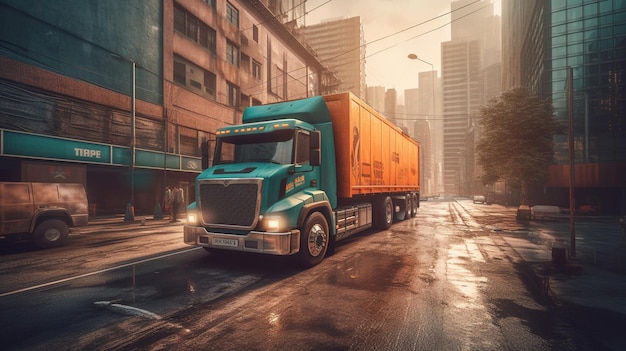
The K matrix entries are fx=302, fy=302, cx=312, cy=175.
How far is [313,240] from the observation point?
708cm

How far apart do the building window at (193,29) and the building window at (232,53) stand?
8.10 ft

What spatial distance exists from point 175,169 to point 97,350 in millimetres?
23729

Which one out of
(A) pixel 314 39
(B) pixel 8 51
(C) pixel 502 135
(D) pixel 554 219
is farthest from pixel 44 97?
(A) pixel 314 39

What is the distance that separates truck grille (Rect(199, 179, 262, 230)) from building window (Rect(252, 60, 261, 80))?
3344 centimetres

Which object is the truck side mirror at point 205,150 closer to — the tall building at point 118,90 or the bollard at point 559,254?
the tall building at point 118,90

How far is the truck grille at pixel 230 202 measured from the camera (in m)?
6.32

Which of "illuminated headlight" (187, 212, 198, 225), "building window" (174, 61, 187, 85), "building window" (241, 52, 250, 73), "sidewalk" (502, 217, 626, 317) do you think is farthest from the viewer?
Result: "building window" (241, 52, 250, 73)

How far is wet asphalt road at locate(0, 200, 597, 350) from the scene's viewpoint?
3.56 m

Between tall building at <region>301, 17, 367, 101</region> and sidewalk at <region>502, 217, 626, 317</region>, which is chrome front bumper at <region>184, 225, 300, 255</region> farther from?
tall building at <region>301, 17, 367, 101</region>

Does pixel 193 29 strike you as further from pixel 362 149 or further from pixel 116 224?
pixel 362 149

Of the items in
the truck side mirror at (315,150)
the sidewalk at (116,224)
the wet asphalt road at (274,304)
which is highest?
the truck side mirror at (315,150)

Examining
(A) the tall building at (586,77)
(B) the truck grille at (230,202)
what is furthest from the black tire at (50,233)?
(A) the tall building at (586,77)

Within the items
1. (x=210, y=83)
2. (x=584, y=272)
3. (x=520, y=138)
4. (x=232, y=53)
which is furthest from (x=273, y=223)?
(x=232, y=53)

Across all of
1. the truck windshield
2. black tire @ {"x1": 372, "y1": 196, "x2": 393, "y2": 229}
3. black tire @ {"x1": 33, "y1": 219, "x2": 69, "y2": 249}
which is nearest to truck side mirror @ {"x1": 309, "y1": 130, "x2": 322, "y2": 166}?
the truck windshield
